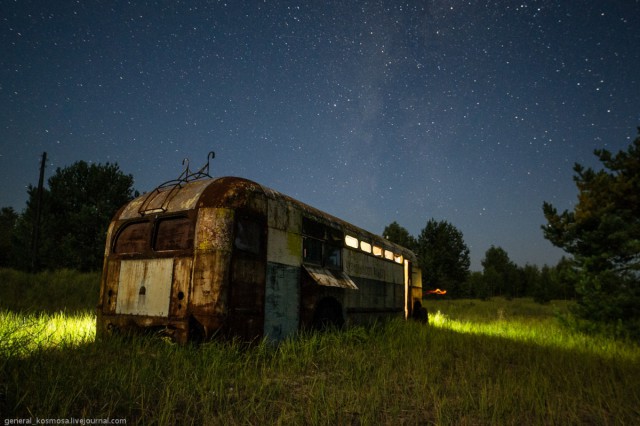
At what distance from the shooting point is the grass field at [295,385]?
3.13 m

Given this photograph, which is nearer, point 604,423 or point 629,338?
point 604,423

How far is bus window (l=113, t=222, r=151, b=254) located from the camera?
571cm

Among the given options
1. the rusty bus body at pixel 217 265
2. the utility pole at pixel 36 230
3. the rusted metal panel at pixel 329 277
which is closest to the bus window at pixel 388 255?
the rusted metal panel at pixel 329 277

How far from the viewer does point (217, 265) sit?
482cm

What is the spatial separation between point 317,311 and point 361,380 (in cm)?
218

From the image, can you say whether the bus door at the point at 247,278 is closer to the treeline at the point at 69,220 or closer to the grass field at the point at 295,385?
the grass field at the point at 295,385

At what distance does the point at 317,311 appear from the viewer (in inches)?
260

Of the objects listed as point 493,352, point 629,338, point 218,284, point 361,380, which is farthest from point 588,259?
point 218,284

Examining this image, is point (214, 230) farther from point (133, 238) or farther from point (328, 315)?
point (328, 315)

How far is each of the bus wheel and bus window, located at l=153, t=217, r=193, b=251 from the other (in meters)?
2.73

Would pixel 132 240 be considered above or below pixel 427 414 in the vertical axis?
above

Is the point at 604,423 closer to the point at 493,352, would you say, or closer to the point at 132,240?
the point at 493,352

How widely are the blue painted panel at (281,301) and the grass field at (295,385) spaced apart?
23 centimetres

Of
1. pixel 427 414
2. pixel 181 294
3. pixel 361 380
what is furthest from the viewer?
pixel 181 294
